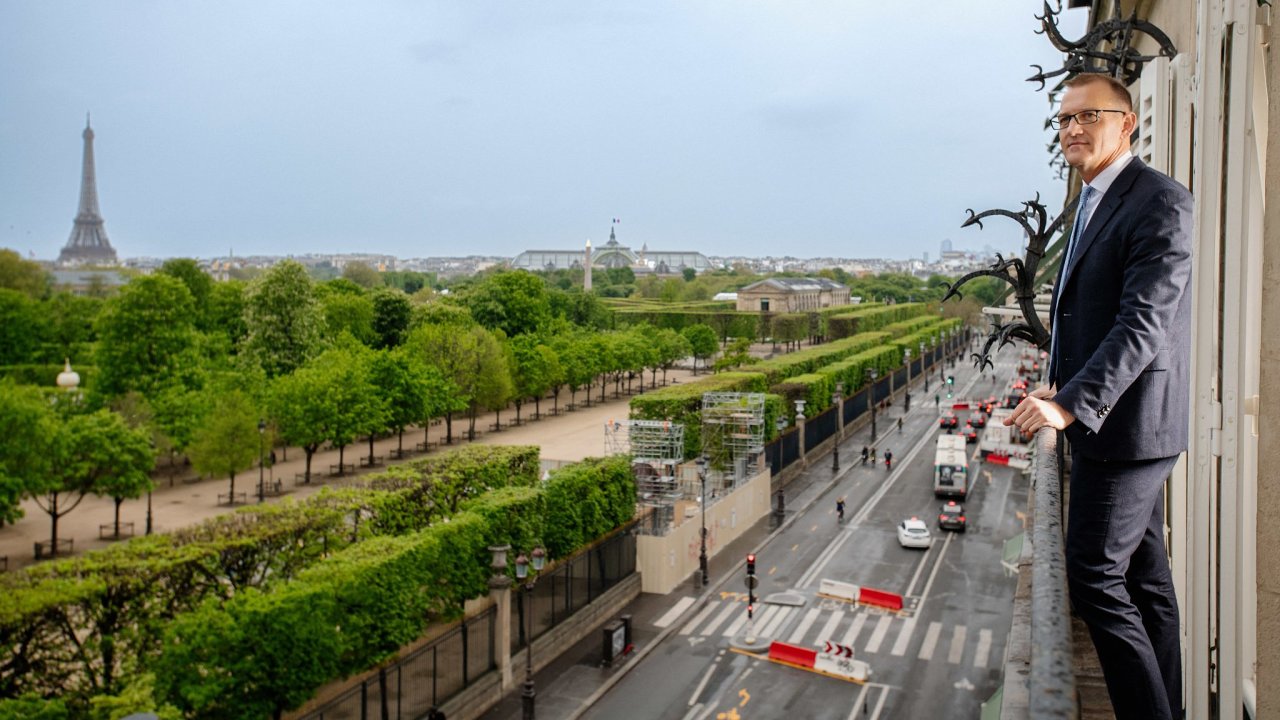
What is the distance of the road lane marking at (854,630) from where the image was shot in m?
26.3

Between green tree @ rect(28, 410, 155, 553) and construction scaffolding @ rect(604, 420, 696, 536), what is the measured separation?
17.4 meters

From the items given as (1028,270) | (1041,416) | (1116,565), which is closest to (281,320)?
(1028,270)

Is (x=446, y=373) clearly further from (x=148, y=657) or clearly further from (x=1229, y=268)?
(x=1229, y=268)

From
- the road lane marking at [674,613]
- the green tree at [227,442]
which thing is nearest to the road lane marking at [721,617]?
the road lane marking at [674,613]

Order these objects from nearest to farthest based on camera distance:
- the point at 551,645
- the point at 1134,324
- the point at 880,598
Answer: 1. the point at 1134,324
2. the point at 551,645
3. the point at 880,598

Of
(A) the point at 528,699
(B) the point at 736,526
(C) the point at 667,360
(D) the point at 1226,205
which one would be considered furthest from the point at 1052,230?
(C) the point at 667,360

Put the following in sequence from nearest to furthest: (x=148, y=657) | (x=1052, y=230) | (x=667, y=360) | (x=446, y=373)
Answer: (x=1052, y=230) → (x=148, y=657) → (x=446, y=373) → (x=667, y=360)

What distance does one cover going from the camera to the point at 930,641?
26.2 meters

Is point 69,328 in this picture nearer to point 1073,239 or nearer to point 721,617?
point 721,617

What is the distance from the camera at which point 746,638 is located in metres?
26.0

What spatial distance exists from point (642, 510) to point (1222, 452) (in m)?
29.0

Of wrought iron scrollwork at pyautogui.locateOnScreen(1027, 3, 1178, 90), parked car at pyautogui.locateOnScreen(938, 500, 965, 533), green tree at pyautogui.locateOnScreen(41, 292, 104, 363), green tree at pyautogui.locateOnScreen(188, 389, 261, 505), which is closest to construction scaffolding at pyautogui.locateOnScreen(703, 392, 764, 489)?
parked car at pyautogui.locateOnScreen(938, 500, 965, 533)

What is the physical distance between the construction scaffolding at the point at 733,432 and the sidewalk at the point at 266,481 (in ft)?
21.3

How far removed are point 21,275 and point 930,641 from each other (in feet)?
281
